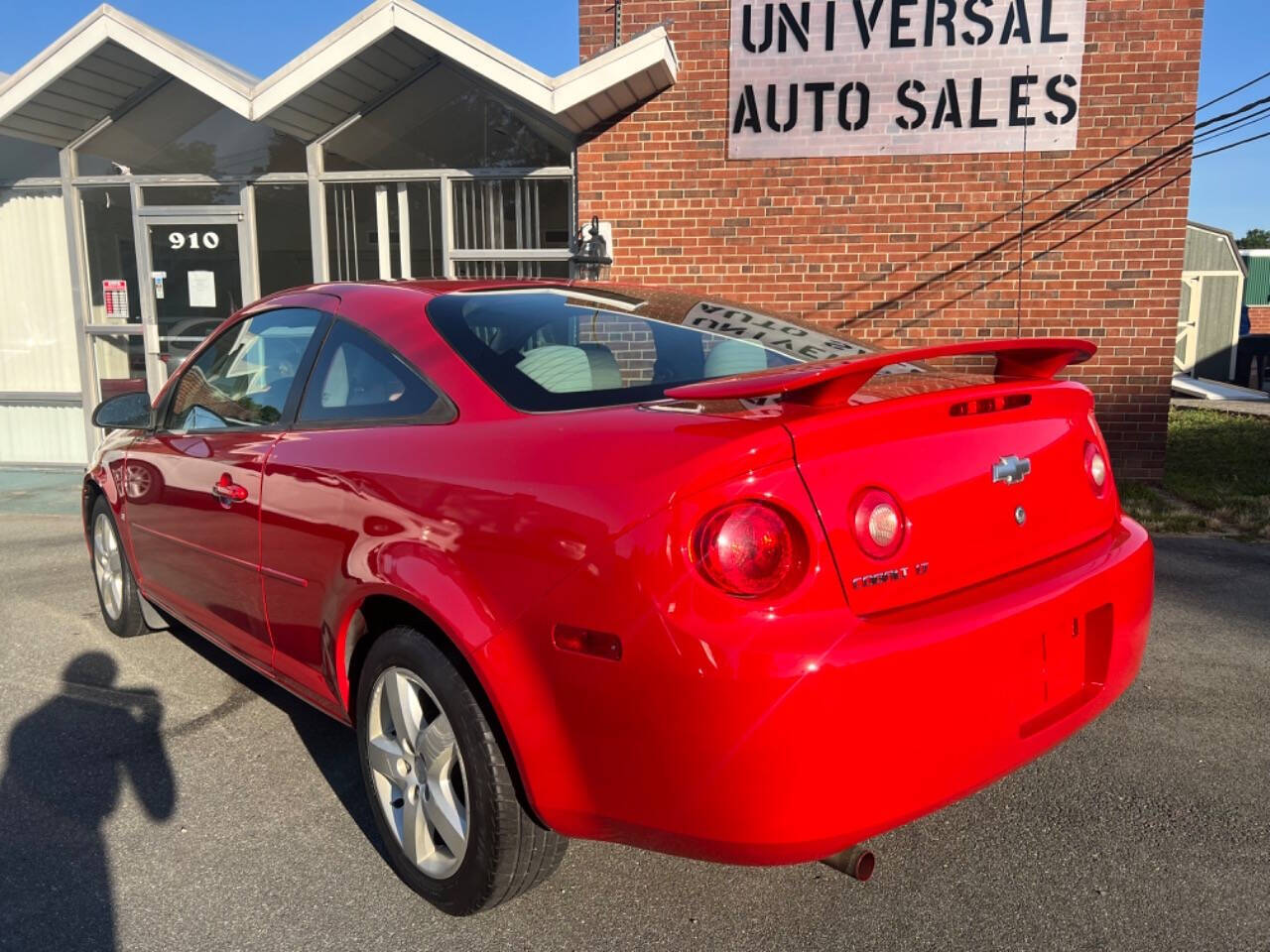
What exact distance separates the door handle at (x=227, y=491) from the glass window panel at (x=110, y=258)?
292 inches

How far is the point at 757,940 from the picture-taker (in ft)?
7.53

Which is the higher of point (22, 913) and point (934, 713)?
point (934, 713)

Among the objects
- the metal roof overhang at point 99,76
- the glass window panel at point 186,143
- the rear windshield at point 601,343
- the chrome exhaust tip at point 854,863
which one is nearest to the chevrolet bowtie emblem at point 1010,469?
the rear windshield at point 601,343

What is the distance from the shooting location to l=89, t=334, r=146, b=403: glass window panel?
9.51m

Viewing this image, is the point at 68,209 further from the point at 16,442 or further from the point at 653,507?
the point at 653,507

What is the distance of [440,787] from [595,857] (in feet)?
1.87

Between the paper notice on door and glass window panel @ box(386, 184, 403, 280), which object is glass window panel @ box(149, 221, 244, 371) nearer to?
the paper notice on door

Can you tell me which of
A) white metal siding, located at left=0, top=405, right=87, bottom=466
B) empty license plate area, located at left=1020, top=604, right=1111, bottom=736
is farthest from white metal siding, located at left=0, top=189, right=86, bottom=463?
empty license plate area, located at left=1020, top=604, right=1111, bottom=736

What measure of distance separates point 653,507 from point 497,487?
1.44 ft

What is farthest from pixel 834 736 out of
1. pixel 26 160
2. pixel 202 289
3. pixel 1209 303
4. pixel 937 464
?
pixel 1209 303

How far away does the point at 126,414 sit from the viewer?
401 cm

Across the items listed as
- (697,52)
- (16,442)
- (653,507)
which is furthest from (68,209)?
(653,507)

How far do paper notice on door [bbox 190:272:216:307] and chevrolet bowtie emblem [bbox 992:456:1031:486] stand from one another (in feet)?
28.5

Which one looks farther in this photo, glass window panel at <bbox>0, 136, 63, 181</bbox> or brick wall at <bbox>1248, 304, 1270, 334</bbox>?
brick wall at <bbox>1248, 304, 1270, 334</bbox>
